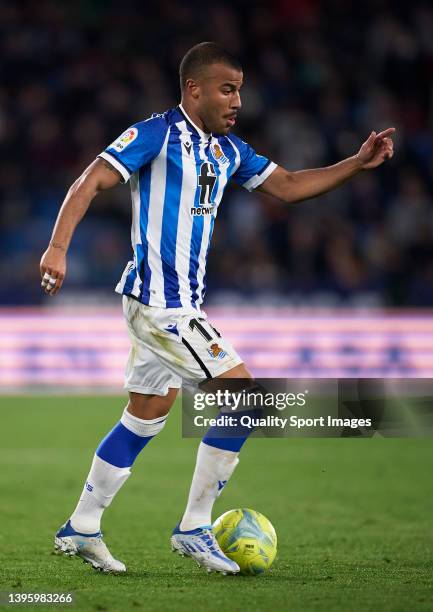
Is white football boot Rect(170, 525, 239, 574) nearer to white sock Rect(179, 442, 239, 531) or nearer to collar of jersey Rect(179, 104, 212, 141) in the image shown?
white sock Rect(179, 442, 239, 531)

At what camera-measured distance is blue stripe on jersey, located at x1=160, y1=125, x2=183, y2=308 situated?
500 centimetres

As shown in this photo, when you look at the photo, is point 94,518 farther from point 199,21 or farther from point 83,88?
point 199,21

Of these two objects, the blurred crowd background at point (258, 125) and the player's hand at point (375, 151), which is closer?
the player's hand at point (375, 151)

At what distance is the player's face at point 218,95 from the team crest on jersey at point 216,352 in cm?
98

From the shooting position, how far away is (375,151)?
17.5 feet

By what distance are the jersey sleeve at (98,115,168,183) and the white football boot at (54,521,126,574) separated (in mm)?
1560

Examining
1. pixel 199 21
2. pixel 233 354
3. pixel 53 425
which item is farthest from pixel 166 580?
pixel 199 21

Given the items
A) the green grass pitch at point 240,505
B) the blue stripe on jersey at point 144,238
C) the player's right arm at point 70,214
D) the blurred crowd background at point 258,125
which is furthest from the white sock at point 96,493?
the blurred crowd background at point 258,125

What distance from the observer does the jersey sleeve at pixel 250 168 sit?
5340 millimetres

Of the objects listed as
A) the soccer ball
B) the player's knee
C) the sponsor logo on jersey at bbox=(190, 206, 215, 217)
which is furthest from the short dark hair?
the soccer ball

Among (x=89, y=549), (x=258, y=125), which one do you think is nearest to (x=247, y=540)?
(x=89, y=549)

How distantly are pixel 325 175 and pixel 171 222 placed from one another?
839 mm

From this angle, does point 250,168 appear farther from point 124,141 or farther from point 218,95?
point 124,141

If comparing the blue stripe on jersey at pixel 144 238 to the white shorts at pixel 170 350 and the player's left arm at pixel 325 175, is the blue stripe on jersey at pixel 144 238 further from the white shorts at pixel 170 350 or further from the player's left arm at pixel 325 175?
the player's left arm at pixel 325 175
